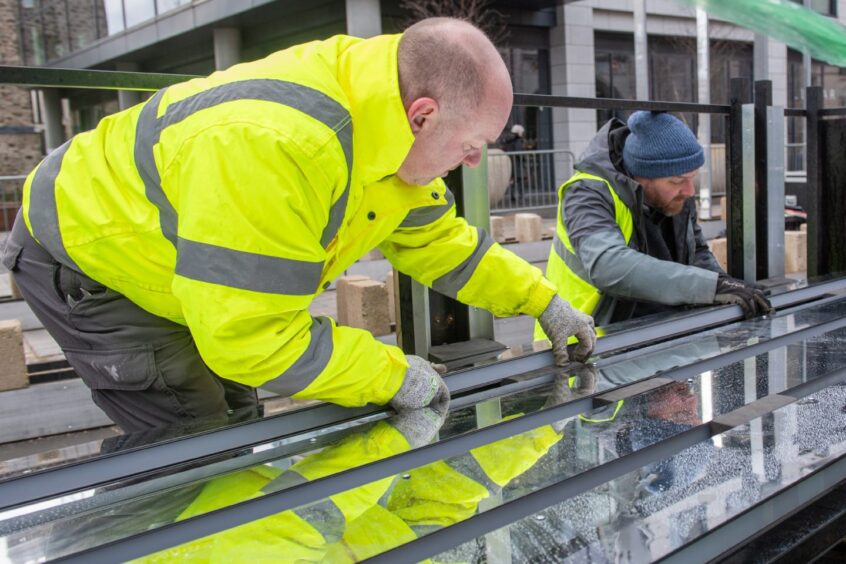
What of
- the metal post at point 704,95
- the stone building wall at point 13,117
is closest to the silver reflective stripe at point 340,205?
the metal post at point 704,95

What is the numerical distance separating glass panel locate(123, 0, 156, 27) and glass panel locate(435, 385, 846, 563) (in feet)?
65.5

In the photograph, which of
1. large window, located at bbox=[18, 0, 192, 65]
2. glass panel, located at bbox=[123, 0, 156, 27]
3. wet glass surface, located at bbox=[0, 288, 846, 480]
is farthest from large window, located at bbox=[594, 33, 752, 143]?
wet glass surface, located at bbox=[0, 288, 846, 480]

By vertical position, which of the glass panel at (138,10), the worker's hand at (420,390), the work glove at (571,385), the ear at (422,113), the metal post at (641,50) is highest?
the glass panel at (138,10)

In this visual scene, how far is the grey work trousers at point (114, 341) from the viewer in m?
2.26

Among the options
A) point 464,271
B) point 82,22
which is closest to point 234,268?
point 464,271

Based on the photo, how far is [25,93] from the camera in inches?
842

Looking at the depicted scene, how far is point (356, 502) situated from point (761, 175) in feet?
12.6

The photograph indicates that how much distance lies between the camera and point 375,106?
6.17 feet

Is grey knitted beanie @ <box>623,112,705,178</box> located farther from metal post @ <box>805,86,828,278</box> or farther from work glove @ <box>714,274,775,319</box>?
metal post @ <box>805,86,828,278</box>

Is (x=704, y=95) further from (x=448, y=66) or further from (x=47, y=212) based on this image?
(x=47, y=212)

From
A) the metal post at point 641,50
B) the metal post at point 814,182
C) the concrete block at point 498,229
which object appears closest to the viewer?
the metal post at point 814,182

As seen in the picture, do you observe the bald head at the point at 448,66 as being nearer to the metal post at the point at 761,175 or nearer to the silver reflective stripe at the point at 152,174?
the silver reflective stripe at the point at 152,174

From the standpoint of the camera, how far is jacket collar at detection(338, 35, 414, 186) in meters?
1.88

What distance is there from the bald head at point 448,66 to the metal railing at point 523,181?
1043 centimetres
